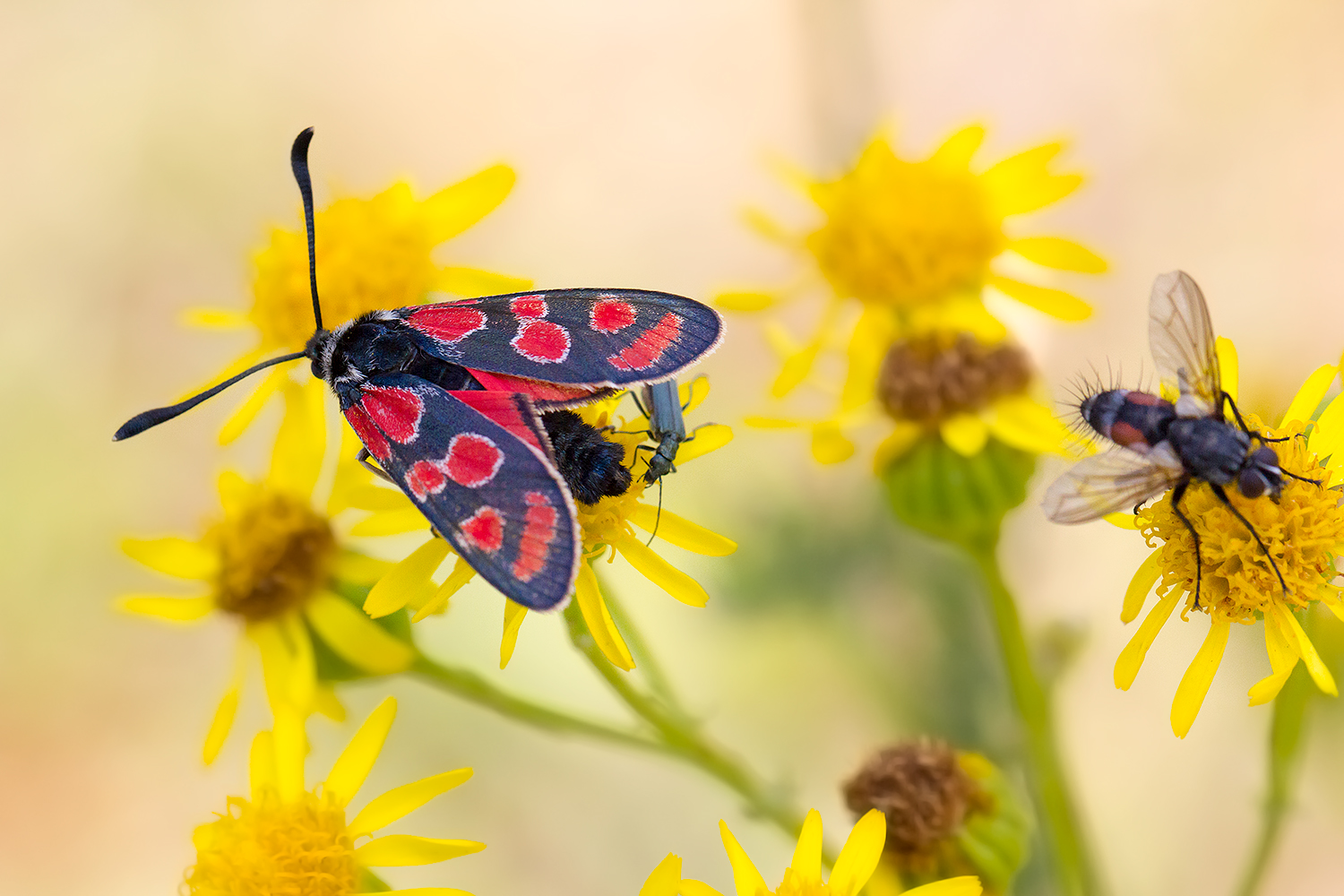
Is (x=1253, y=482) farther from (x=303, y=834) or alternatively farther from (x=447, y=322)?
(x=303, y=834)

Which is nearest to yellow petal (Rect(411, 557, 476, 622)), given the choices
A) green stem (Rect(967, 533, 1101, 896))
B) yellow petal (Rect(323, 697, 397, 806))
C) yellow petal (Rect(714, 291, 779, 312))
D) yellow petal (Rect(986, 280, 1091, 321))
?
yellow petal (Rect(323, 697, 397, 806))

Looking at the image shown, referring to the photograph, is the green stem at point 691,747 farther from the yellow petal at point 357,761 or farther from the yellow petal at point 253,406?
the yellow petal at point 253,406

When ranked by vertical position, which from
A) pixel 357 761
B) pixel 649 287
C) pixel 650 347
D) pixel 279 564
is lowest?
pixel 357 761

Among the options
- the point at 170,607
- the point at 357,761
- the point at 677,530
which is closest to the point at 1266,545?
the point at 677,530

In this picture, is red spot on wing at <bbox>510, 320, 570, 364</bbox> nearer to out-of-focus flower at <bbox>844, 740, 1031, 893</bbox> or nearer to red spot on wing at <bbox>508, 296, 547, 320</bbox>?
red spot on wing at <bbox>508, 296, 547, 320</bbox>

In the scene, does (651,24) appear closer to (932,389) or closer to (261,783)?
(932,389)

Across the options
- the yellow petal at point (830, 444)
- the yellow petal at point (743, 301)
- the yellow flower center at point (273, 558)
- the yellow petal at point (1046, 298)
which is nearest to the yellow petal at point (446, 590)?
the yellow flower center at point (273, 558)

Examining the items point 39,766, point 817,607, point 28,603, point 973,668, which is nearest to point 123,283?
point 28,603
